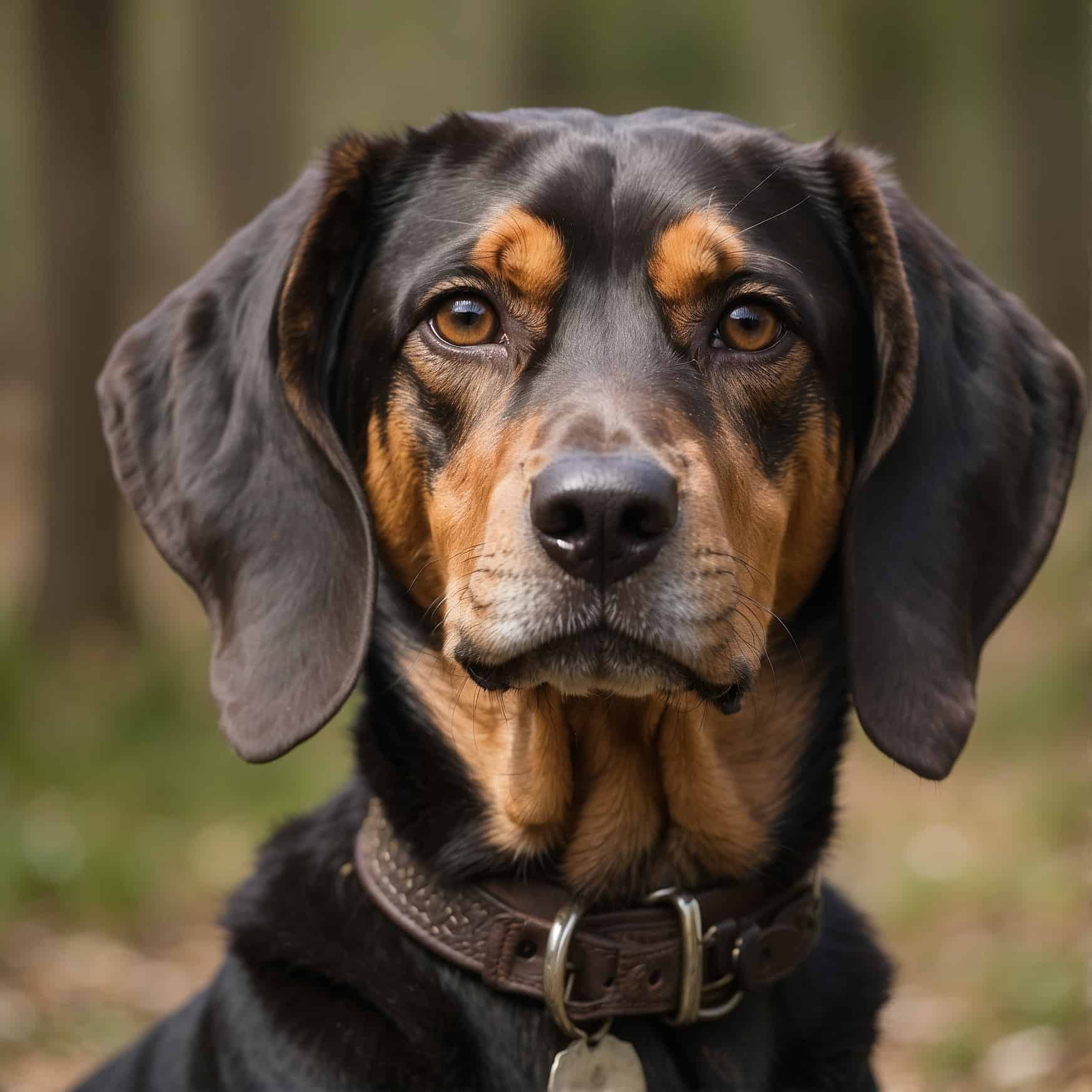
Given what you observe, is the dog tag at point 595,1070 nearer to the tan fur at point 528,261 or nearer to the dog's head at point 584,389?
the dog's head at point 584,389

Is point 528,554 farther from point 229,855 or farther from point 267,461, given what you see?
point 229,855

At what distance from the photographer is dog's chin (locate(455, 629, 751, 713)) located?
8.84ft

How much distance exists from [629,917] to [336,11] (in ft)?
50.6

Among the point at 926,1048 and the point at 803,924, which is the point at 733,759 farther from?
the point at 926,1048

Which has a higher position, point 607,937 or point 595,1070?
point 607,937

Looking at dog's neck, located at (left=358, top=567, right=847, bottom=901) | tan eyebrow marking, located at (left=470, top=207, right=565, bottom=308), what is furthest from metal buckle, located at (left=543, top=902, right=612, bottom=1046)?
tan eyebrow marking, located at (left=470, top=207, right=565, bottom=308)

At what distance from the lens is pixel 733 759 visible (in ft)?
10.8

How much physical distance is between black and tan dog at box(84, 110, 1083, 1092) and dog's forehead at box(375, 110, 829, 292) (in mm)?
10

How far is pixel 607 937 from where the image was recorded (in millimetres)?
2855

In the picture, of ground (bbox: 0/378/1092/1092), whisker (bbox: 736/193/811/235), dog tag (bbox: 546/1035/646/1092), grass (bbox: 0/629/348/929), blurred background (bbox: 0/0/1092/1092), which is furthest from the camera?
grass (bbox: 0/629/348/929)

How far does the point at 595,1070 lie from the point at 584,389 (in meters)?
1.27

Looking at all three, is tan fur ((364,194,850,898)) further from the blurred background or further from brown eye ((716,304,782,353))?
the blurred background

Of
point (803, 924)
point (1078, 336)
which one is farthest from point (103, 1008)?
point (1078, 336)

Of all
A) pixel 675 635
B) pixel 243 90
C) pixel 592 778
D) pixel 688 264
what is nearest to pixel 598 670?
pixel 675 635
